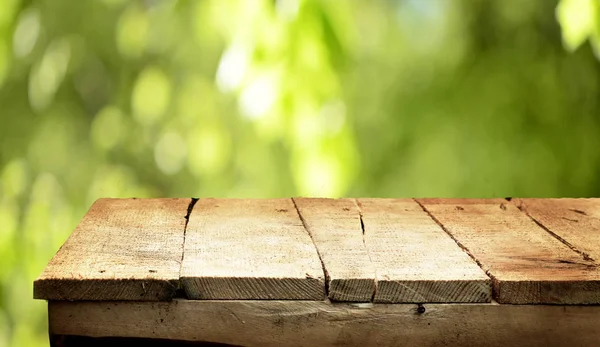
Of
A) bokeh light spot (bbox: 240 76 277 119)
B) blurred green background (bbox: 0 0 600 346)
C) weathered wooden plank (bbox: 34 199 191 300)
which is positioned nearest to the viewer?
weathered wooden plank (bbox: 34 199 191 300)

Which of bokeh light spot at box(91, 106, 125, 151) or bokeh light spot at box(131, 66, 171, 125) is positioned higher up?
bokeh light spot at box(131, 66, 171, 125)

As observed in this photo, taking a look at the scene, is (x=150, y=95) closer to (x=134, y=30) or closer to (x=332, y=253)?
(x=134, y=30)

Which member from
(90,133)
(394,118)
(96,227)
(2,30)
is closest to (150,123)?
(90,133)

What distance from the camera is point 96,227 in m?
1.46

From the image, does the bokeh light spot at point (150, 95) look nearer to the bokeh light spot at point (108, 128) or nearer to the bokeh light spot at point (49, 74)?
the bokeh light spot at point (108, 128)

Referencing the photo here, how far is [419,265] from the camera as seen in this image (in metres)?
1.21

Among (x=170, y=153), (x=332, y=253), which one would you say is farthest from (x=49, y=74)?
(x=332, y=253)

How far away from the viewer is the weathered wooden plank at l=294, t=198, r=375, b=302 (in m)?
1.14

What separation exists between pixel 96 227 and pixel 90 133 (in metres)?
0.89

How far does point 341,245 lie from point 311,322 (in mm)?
213

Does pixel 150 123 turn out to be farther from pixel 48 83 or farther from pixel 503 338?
pixel 503 338

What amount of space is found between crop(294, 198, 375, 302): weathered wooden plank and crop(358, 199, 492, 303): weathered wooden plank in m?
0.02

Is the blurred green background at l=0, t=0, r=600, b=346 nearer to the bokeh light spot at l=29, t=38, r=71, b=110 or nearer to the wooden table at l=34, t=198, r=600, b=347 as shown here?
the bokeh light spot at l=29, t=38, r=71, b=110

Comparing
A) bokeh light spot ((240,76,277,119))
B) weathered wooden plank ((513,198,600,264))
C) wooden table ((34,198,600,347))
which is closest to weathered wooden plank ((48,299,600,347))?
wooden table ((34,198,600,347))
